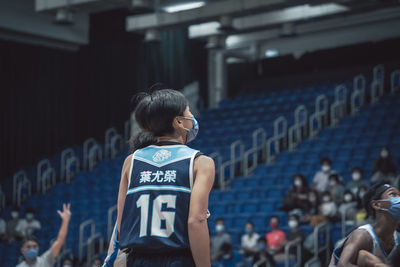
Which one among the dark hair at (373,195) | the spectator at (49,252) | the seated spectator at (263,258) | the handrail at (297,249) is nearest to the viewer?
the dark hair at (373,195)

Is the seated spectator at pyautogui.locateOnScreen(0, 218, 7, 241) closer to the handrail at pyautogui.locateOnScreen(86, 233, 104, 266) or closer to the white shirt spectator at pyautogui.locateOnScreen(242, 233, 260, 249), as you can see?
the handrail at pyautogui.locateOnScreen(86, 233, 104, 266)

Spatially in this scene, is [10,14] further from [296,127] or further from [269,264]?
[269,264]

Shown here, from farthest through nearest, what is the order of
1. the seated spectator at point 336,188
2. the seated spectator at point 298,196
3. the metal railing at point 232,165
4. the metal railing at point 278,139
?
1. the metal railing at point 278,139
2. the metal railing at point 232,165
3. the seated spectator at point 298,196
4. the seated spectator at point 336,188

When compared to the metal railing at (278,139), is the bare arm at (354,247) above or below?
above

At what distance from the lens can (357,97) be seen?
56.9 ft

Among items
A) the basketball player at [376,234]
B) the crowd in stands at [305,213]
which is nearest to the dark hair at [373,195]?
the basketball player at [376,234]

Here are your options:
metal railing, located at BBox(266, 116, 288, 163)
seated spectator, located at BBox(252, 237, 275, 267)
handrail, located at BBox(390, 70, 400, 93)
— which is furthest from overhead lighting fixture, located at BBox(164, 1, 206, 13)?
seated spectator, located at BBox(252, 237, 275, 267)

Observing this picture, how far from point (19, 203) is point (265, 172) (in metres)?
6.42

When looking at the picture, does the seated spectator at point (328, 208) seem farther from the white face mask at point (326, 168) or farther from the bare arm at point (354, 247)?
the bare arm at point (354, 247)

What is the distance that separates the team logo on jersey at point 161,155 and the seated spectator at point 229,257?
8.52 metres

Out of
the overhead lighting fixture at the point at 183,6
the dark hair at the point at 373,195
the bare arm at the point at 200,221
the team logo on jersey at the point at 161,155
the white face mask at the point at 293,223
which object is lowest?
the white face mask at the point at 293,223

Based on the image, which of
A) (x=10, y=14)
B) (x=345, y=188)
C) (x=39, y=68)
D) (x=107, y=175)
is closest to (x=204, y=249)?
(x=345, y=188)

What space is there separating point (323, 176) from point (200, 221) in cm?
1017

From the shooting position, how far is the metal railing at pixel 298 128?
16.0 m
